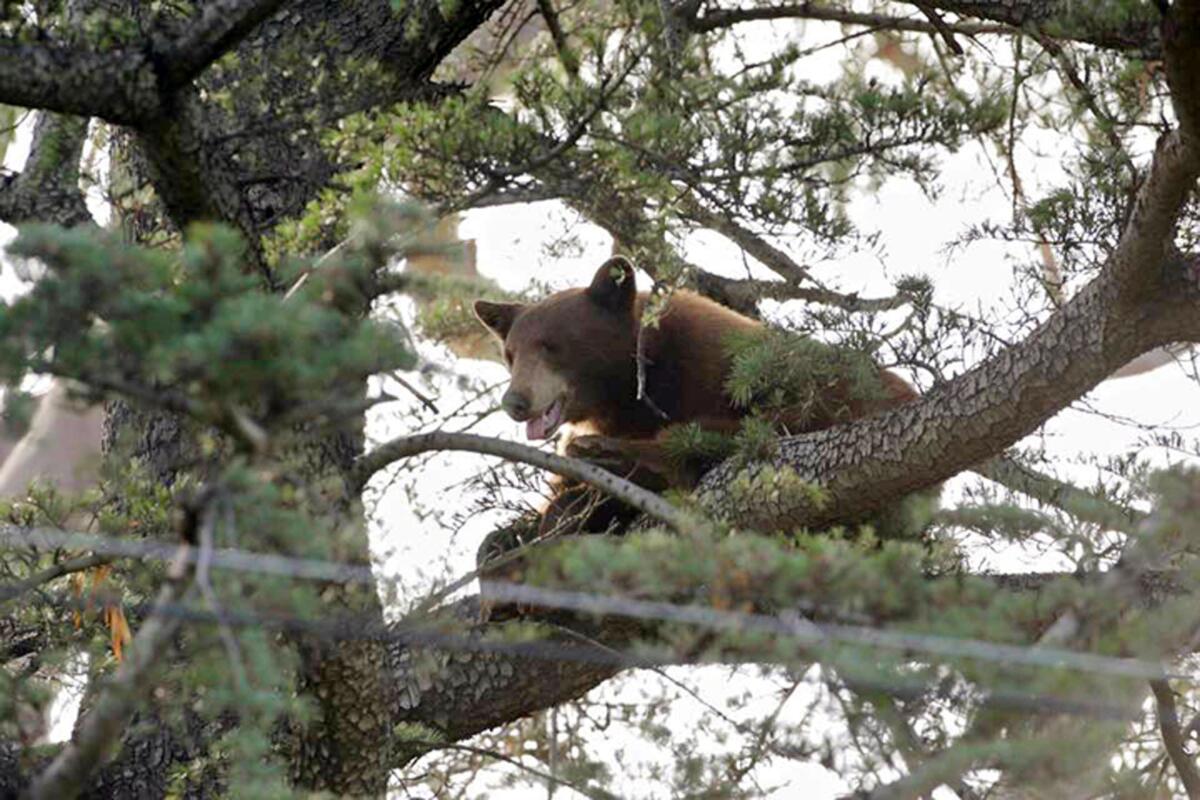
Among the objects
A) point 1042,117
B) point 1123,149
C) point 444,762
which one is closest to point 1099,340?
point 1123,149

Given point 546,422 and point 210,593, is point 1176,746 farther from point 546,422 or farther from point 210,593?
point 210,593

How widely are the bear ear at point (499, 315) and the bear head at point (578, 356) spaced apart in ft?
0.50

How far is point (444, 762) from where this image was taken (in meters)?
7.12

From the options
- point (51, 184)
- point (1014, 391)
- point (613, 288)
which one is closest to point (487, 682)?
point (613, 288)

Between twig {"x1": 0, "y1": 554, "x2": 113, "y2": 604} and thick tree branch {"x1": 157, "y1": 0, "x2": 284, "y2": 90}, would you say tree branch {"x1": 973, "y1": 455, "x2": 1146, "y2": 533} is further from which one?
twig {"x1": 0, "y1": 554, "x2": 113, "y2": 604}

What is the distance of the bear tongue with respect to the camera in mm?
6680

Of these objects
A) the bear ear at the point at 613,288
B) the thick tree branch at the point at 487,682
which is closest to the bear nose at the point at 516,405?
the bear ear at the point at 613,288

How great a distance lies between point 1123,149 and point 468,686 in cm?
260

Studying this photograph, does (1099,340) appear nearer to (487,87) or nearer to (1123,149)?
(1123,149)

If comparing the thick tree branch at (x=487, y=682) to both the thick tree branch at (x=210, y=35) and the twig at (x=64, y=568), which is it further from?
the thick tree branch at (x=210, y=35)

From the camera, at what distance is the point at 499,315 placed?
7086 millimetres

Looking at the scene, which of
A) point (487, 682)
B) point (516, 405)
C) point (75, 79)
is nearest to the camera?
point (75, 79)

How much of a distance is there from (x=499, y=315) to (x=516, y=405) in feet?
2.12

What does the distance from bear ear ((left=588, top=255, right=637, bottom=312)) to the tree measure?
0.63 metres
